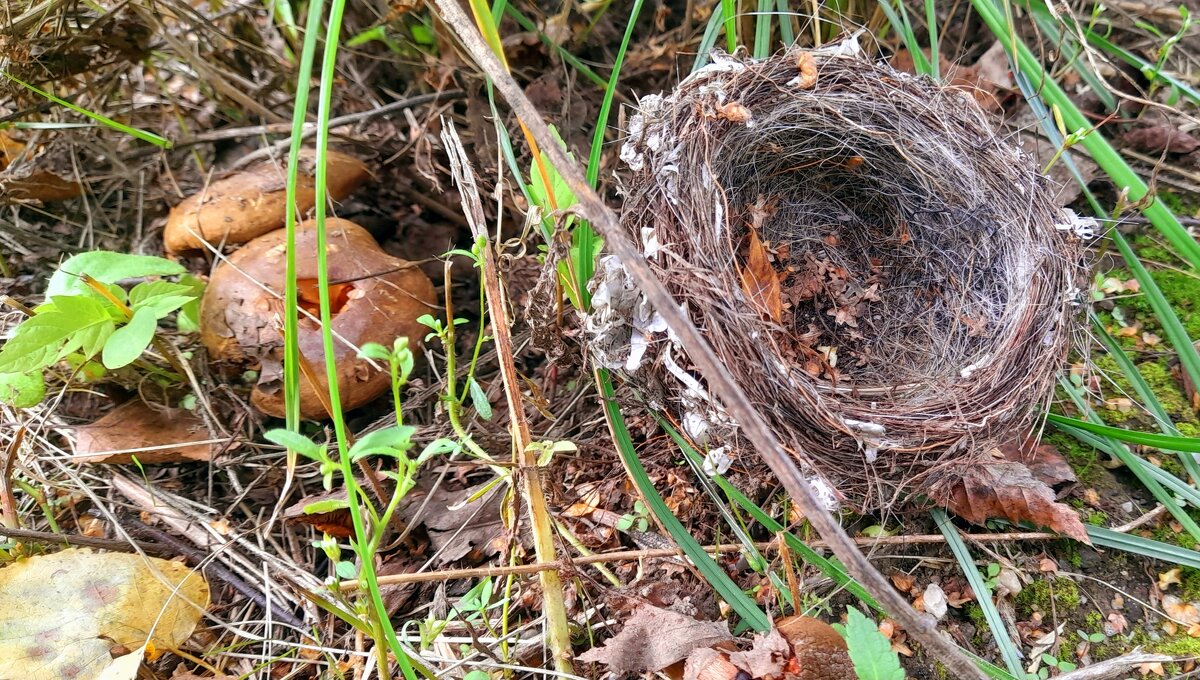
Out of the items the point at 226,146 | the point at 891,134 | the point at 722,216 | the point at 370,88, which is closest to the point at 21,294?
the point at 226,146

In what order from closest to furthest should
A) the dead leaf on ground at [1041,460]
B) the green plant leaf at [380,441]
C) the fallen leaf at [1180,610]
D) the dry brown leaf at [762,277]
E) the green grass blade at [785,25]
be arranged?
the green plant leaf at [380,441]
the fallen leaf at [1180,610]
the dead leaf on ground at [1041,460]
the dry brown leaf at [762,277]
the green grass blade at [785,25]

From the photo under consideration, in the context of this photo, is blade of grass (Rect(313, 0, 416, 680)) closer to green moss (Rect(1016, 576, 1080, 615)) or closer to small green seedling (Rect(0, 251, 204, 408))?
small green seedling (Rect(0, 251, 204, 408))

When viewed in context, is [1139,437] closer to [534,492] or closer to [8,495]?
[534,492]

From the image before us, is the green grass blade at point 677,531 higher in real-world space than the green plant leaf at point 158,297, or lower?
lower

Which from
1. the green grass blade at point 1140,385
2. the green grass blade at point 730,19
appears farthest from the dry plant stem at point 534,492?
the green grass blade at point 1140,385

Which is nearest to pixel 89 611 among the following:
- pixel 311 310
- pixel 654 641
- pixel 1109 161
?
pixel 311 310

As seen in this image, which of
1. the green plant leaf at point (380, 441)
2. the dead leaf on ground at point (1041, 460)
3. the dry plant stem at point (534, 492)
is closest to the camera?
the green plant leaf at point (380, 441)

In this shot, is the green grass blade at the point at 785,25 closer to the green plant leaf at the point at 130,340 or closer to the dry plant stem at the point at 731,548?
the dry plant stem at the point at 731,548
